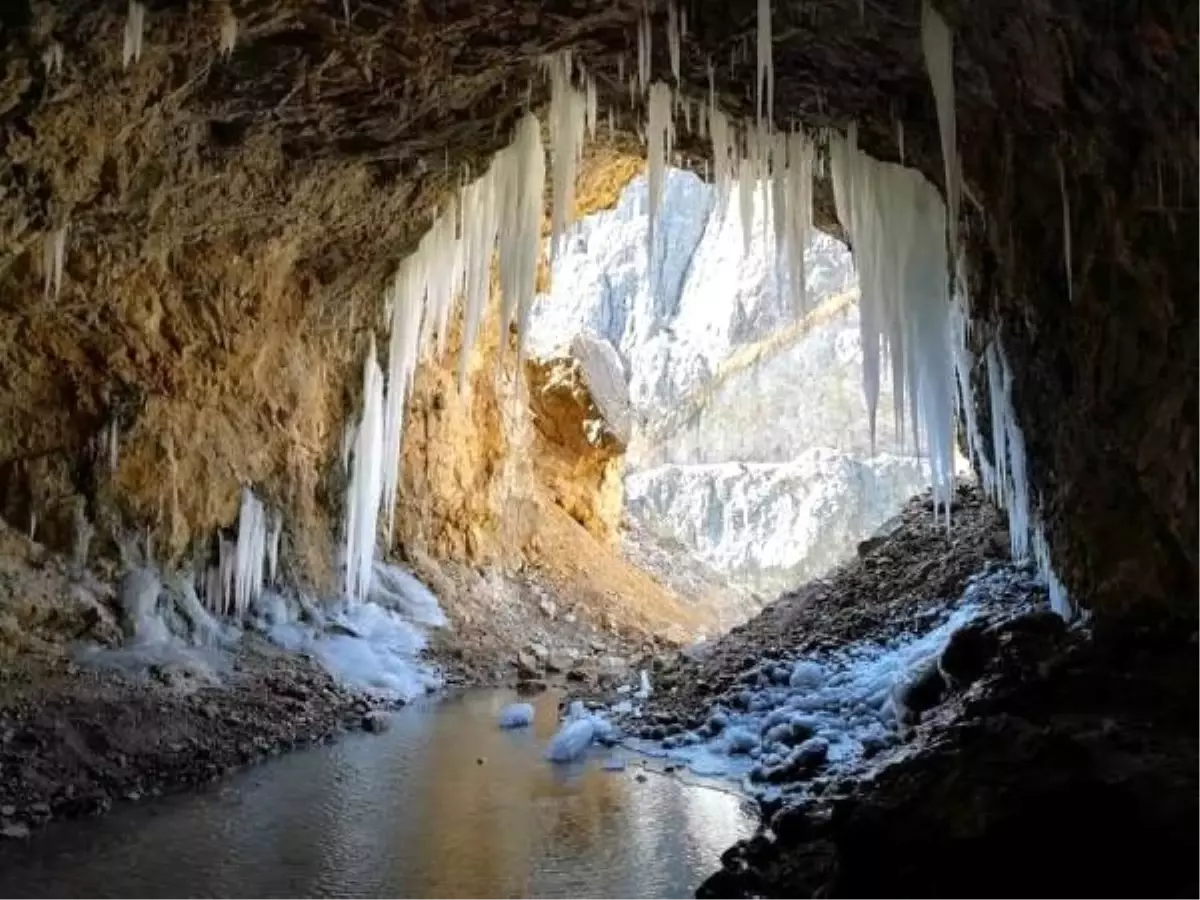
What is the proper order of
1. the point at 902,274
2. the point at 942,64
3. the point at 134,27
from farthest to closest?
1. the point at 902,274
2. the point at 134,27
3. the point at 942,64

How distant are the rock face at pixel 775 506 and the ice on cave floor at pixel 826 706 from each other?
1216 inches

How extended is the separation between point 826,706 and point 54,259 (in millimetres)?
7226

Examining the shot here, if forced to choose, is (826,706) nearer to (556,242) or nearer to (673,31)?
(556,242)

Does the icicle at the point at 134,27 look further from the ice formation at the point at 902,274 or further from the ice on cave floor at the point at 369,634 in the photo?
the ice on cave floor at the point at 369,634

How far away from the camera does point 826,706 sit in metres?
9.73

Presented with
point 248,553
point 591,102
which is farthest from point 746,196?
point 248,553

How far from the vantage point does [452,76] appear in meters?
8.37

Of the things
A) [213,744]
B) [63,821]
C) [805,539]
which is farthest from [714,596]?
[63,821]

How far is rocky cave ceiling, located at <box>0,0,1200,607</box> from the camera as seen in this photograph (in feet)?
18.1

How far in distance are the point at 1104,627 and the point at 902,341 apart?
3.30m

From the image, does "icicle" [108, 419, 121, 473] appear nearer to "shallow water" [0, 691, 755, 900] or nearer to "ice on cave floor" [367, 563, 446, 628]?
"shallow water" [0, 691, 755, 900]

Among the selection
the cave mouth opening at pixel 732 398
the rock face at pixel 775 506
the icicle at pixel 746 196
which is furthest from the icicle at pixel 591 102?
the rock face at pixel 775 506

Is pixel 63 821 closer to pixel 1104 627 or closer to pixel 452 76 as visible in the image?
pixel 452 76

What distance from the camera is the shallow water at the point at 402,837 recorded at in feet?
20.0
